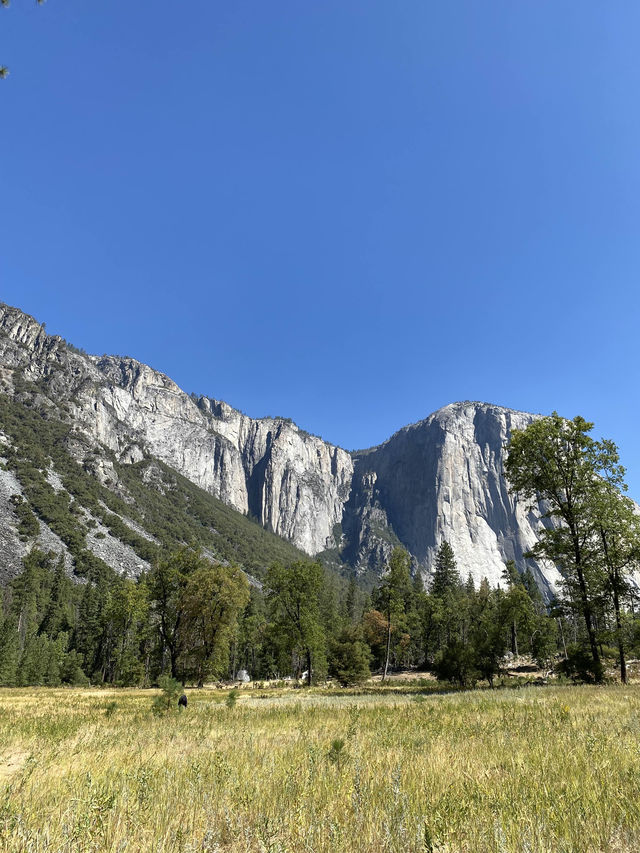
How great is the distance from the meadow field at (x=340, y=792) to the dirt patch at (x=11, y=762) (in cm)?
5

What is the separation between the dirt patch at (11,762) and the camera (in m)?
→ 6.49

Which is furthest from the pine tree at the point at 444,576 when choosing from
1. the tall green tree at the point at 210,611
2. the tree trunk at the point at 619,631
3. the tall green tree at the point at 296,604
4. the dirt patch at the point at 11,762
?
the dirt patch at the point at 11,762

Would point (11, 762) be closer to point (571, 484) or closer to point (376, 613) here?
point (571, 484)

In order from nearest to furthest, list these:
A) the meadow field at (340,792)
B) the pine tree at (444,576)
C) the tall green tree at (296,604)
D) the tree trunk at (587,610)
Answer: the meadow field at (340,792), the tree trunk at (587,610), the tall green tree at (296,604), the pine tree at (444,576)

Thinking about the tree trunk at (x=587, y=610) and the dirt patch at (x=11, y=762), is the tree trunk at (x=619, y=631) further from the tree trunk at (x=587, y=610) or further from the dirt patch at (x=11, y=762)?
the dirt patch at (x=11, y=762)

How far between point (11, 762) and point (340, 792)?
21.1 feet

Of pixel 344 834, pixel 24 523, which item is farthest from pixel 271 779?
pixel 24 523

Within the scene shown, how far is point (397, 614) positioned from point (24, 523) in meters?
122

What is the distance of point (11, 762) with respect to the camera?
7.39 m

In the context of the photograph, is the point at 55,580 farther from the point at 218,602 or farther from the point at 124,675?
the point at 218,602

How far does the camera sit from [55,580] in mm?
102438

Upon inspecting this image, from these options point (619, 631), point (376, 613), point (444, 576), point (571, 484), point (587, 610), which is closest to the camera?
point (619, 631)

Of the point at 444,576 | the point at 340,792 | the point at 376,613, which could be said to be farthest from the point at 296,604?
the point at 444,576

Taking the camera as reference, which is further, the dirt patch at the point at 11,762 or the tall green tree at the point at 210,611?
the tall green tree at the point at 210,611
